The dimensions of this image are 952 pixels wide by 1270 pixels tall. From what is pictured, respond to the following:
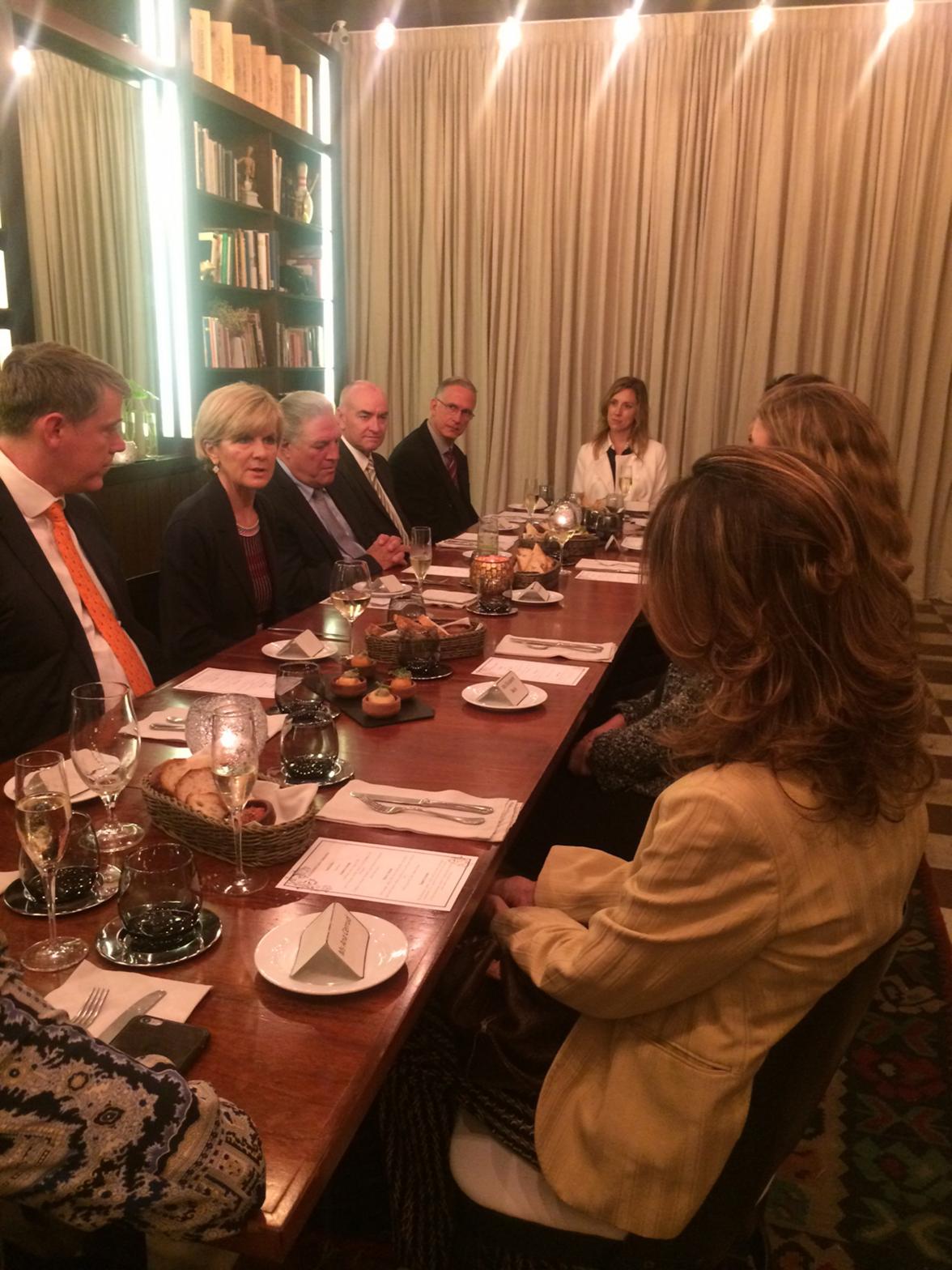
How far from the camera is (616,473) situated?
16.3 ft

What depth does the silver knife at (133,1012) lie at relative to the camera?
0.94 metres

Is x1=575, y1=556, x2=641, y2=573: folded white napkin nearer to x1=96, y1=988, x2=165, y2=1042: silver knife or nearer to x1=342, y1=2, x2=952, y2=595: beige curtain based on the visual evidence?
x1=96, y1=988, x2=165, y2=1042: silver knife

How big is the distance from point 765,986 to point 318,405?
2753 millimetres

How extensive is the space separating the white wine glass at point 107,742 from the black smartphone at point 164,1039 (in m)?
0.40

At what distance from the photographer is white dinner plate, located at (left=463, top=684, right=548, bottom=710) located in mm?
1905

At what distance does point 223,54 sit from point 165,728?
440 cm

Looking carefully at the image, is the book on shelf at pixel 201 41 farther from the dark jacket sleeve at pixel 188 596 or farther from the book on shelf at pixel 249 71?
the dark jacket sleeve at pixel 188 596

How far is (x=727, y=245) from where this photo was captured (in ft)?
19.0

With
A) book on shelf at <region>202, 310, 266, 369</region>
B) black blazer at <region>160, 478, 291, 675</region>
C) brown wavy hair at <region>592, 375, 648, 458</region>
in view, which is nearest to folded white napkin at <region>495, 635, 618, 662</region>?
black blazer at <region>160, 478, 291, 675</region>

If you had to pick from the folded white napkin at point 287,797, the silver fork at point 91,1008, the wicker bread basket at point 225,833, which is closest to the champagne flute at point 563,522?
the folded white napkin at point 287,797

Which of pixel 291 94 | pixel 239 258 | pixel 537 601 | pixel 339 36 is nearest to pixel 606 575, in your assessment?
pixel 537 601

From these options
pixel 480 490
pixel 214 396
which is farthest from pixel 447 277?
pixel 214 396

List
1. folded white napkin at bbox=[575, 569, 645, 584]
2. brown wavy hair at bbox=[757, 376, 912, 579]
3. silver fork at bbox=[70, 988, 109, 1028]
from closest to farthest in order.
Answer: silver fork at bbox=[70, 988, 109, 1028]
brown wavy hair at bbox=[757, 376, 912, 579]
folded white napkin at bbox=[575, 569, 645, 584]

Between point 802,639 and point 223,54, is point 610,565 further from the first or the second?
point 223,54
